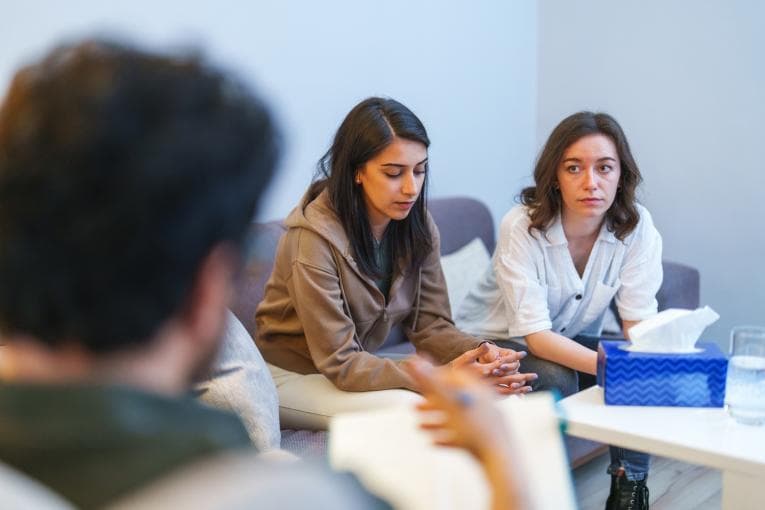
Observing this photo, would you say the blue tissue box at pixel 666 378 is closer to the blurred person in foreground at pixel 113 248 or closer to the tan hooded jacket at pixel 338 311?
the tan hooded jacket at pixel 338 311

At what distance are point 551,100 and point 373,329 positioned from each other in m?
1.90

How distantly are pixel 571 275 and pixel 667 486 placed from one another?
0.74 m

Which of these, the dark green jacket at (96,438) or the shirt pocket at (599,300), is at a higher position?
the dark green jacket at (96,438)

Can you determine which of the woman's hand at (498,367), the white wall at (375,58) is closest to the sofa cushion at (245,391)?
the woman's hand at (498,367)

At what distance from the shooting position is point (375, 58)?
2.98m

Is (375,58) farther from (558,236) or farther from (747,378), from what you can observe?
(747,378)

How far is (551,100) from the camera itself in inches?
146

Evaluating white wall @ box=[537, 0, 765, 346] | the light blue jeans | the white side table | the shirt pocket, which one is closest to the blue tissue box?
the white side table

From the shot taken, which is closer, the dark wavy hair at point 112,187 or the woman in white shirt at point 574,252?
the dark wavy hair at point 112,187

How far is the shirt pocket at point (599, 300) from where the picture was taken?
7.52 feet

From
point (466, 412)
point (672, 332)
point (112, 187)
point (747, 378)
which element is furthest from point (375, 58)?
point (112, 187)

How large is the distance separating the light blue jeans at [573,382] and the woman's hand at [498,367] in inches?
6.1

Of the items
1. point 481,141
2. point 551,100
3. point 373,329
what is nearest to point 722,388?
point 373,329

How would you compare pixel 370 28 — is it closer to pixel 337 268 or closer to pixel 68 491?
pixel 337 268
